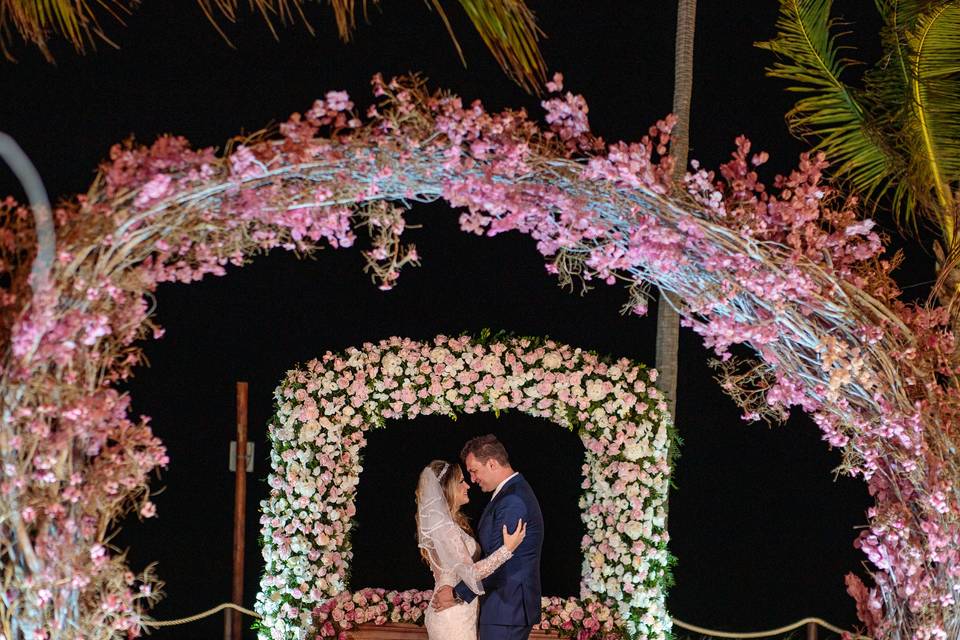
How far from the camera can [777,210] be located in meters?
4.71

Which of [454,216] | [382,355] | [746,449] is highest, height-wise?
[454,216]

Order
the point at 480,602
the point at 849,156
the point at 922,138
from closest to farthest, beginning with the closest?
the point at 480,602 < the point at 922,138 < the point at 849,156

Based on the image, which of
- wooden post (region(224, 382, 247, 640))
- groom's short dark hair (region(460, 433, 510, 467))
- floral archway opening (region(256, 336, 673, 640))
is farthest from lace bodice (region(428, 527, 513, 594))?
wooden post (region(224, 382, 247, 640))

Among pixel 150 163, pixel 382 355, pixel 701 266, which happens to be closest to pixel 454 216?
pixel 382 355

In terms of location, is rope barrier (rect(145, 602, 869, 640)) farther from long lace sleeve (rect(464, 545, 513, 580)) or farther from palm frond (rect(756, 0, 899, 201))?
palm frond (rect(756, 0, 899, 201))

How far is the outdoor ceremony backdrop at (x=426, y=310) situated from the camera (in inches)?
325

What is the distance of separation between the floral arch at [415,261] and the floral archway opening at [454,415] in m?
1.26

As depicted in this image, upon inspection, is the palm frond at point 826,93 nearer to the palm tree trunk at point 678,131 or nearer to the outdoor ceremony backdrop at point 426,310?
the palm tree trunk at point 678,131

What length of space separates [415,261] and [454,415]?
2.21m

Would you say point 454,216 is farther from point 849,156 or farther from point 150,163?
point 150,163

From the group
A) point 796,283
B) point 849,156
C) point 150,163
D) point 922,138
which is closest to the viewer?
point 150,163

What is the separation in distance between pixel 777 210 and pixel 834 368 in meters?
0.78

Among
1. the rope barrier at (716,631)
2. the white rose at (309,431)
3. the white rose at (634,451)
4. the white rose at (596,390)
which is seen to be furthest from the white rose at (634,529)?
the white rose at (309,431)

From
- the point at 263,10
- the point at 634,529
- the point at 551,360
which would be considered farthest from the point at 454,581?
the point at 263,10
